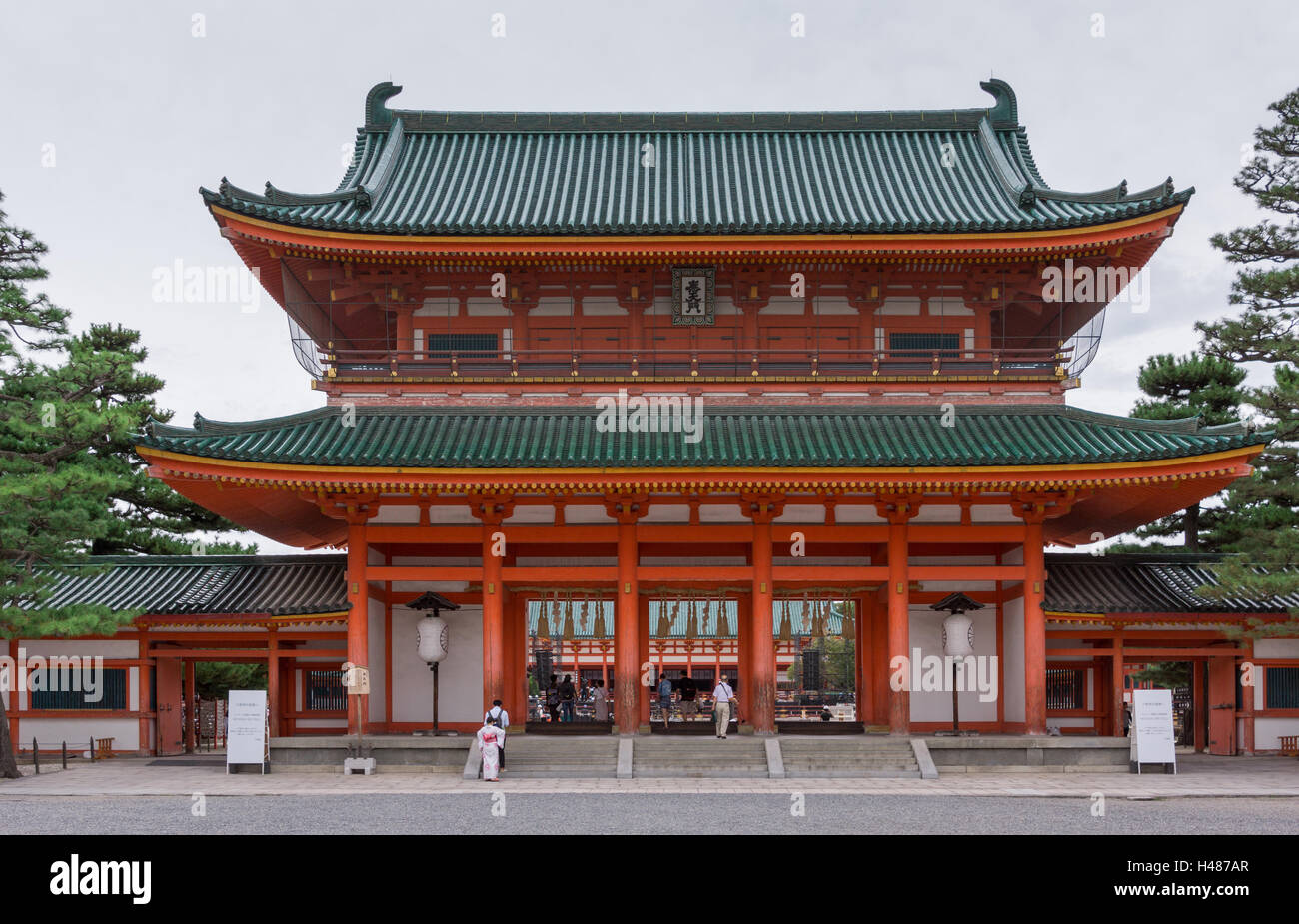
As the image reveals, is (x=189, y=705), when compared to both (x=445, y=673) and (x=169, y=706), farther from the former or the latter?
(x=445, y=673)

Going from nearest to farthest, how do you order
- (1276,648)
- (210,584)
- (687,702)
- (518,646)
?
(518,646) → (1276,648) → (210,584) → (687,702)

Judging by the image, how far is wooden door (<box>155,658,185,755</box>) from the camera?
103ft

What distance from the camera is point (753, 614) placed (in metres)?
27.1

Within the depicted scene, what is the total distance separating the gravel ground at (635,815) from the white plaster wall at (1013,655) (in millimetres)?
6597

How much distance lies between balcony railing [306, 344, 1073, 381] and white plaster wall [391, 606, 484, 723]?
5888 millimetres

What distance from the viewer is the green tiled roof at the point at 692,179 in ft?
91.1

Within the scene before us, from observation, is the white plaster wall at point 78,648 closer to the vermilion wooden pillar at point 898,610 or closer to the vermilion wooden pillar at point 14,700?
the vermilion wooden pillar at point 14,700

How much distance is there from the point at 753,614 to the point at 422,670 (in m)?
8.27

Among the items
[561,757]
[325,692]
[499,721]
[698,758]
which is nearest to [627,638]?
[561,757]

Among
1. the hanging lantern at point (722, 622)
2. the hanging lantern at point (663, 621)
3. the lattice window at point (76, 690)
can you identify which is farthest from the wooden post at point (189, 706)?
the hanging lantern at point (722, 622)

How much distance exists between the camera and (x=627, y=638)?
2703cm

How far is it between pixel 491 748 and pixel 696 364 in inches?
409

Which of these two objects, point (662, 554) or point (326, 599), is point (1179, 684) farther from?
point (326, 599)

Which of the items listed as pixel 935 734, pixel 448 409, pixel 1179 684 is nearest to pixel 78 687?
pixel 448 409
